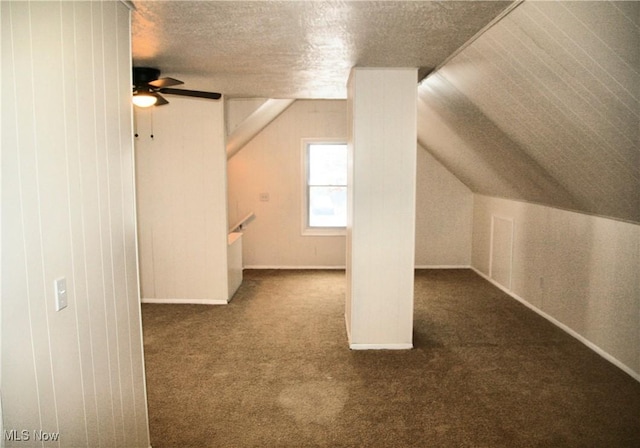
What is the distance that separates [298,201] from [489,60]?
4.28 m

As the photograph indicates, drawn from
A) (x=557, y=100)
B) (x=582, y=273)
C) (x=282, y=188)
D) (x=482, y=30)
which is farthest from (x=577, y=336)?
(x=282, y=188)

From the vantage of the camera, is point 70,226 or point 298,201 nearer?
point 70,226

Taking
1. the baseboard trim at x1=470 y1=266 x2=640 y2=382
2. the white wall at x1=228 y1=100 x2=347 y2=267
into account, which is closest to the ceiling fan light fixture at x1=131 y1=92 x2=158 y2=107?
the white wall at x1=228 y1=100 x2=347 y2=267

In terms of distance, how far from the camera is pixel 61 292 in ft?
4.95

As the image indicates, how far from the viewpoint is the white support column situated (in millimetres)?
3529

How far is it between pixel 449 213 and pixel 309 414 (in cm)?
484

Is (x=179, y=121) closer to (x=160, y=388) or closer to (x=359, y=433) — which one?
(x=160, y=388)

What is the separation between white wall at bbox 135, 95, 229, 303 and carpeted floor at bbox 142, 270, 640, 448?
41 cm

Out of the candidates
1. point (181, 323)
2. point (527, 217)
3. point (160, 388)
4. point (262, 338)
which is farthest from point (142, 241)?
point (527, 217)

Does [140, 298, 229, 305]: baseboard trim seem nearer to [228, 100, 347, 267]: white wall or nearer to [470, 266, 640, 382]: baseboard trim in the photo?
[228, 100, 347, 267]: white wall

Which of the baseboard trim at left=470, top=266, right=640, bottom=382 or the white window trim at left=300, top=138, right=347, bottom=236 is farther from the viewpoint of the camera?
the white window trim at left=300, top=138, right=347, bottom=236

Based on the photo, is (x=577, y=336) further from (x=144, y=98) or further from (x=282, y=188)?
(x=282, y=188)

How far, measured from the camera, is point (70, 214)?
1582 mm

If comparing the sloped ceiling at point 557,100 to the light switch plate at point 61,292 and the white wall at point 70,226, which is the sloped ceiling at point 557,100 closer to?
the white wall at point 70,226
